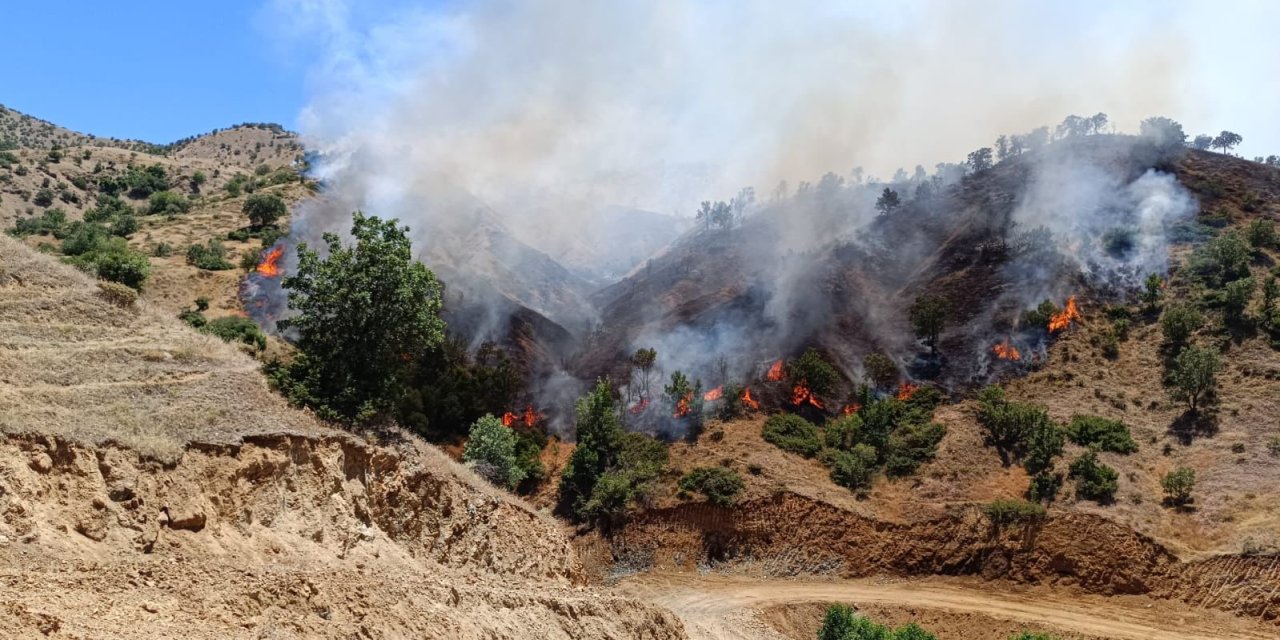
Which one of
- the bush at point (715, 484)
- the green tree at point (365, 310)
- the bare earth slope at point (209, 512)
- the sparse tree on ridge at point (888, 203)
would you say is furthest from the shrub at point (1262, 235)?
the green tree at point (365, 310)

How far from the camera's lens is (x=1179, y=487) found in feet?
132

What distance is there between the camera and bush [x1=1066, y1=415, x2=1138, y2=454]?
45844 mm

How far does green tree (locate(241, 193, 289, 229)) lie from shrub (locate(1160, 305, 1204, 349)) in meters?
72.2

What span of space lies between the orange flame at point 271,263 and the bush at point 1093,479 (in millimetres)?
55311

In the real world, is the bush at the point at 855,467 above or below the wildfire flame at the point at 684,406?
below

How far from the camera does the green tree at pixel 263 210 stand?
7319 centimetres

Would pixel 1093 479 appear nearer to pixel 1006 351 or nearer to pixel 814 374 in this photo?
pixel 1006 351

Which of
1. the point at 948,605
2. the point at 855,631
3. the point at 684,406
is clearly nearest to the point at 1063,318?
the point at 684,406

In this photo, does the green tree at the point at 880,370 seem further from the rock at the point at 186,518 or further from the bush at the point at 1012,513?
the rock at the point at 186,518

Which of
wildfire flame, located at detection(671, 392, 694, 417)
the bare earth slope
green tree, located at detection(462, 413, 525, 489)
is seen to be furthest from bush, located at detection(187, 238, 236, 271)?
the bare earth slope

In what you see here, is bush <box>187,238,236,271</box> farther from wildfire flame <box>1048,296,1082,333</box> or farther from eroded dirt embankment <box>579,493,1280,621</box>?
wildfire flame <box>1048,296,1082,333</box>

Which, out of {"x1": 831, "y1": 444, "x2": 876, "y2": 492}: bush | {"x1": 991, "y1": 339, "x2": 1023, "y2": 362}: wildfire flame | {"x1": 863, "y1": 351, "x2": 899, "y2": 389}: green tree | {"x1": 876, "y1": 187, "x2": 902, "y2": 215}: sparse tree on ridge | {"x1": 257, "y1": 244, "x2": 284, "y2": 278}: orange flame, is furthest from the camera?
{"x1": 876, "y1": 187, "x2": 902, "y2": 215}: sparse tree on ridge

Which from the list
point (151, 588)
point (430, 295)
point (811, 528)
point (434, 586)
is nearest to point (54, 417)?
point (151, 588)

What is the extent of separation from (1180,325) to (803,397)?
81.2 feet
